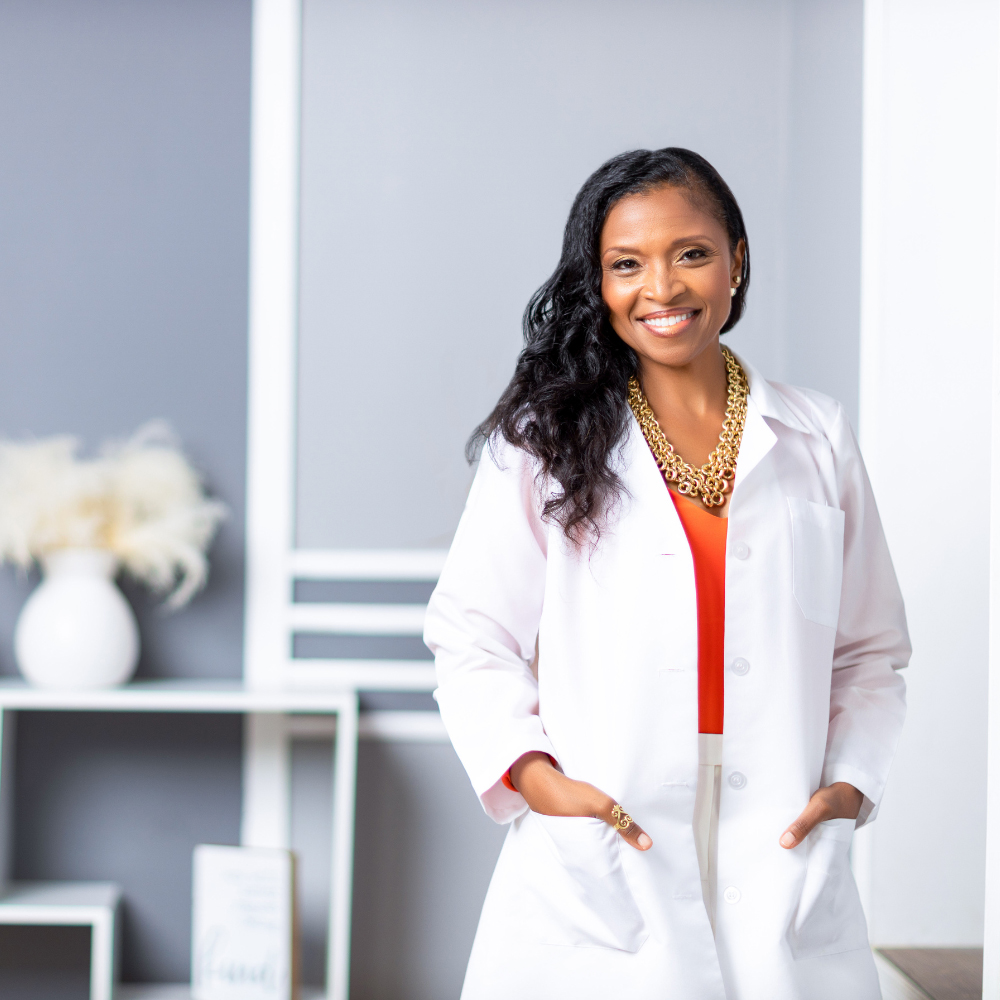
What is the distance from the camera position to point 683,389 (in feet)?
3.90

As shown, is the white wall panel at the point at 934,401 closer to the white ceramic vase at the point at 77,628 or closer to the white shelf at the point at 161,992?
the white shelf at the point at 161,992

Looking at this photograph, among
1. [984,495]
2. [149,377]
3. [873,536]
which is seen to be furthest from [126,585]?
[984,495]

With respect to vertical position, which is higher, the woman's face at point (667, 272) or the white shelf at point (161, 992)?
the woman's face at point (667, 272)

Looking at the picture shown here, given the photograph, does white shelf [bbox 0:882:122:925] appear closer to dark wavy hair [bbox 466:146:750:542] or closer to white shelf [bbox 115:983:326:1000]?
white shelf [bbox 115:983:326:1000]

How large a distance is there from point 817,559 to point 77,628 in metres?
1.50

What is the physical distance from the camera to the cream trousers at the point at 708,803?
1058 millimetres

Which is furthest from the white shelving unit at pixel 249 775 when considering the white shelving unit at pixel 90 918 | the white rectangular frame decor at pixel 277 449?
the white rectangular frame decor at pixel 277 449

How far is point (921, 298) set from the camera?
1.83 meters

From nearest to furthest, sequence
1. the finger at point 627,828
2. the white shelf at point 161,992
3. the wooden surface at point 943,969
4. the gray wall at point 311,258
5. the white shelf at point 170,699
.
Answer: the finger at point 627,828
the wooden surface at point 943,969
the white shelf at point 170,699
the white shelf at point 161,992
the gray wall at point 311,258

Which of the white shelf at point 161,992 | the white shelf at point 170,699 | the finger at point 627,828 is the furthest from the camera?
the white shelf at point 161,992

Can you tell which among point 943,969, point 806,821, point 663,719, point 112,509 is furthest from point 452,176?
point 943,969

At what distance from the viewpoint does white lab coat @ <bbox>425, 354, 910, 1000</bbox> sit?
1.02 m

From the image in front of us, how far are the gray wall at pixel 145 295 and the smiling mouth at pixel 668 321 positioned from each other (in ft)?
4.36

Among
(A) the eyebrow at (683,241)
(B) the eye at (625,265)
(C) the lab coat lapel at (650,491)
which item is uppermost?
(A) the eyebrow at (683,241)
